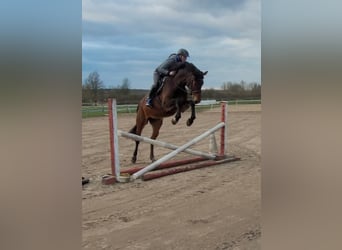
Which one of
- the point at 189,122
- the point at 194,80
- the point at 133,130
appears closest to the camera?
the point at 194,80

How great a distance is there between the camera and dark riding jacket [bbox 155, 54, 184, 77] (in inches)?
61.4

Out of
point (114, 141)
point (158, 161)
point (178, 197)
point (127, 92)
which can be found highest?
point (127, 92)

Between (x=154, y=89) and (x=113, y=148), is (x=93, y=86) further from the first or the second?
(x=113, y=148)

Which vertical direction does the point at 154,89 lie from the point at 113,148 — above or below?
above

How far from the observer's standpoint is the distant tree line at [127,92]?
1.47 m

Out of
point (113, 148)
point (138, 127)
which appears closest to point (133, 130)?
point (138, 127)

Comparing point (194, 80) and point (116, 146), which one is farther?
point (116, 146)

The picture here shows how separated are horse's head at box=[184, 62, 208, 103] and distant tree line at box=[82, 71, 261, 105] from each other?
0.03m

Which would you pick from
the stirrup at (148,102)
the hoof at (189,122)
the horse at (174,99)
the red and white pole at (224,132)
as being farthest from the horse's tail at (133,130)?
the red and white pole at (224,132)

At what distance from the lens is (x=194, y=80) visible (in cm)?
162

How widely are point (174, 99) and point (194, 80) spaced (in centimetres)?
15

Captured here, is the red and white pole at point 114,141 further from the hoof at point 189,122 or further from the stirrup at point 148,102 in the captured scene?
the hoof at point 189,122
